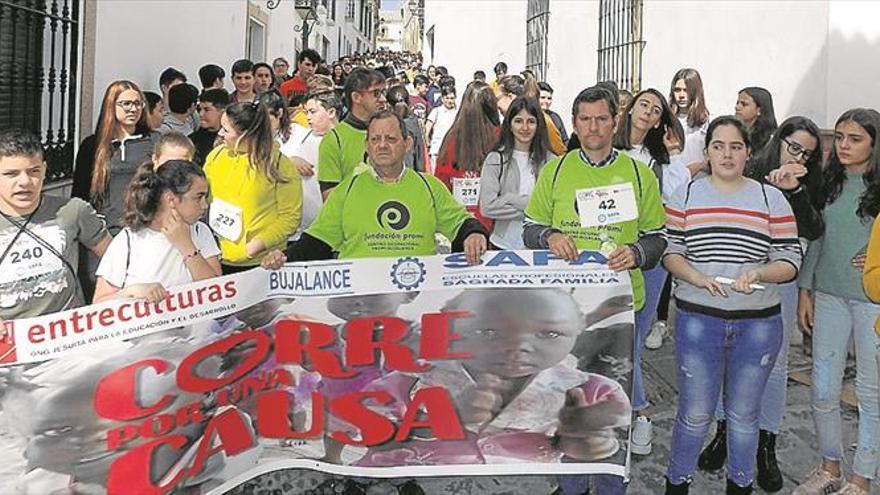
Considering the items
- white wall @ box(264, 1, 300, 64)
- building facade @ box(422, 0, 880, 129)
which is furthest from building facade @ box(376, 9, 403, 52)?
building facade @ box(422, 0, 880, 129)

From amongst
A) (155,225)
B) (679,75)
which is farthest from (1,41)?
(679,75)

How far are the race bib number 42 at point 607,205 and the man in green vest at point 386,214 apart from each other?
1.42 ft

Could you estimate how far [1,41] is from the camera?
5816mm

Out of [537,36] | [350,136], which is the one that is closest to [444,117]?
[537,36]

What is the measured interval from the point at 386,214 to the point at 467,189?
1935 mm

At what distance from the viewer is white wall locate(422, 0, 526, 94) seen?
62.6 feet

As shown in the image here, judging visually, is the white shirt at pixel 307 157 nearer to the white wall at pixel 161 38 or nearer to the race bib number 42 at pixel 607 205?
the race bib number 42 at pixel 607 205

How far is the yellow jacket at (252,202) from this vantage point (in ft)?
13.5

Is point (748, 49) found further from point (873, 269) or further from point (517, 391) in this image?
point (517, 391)

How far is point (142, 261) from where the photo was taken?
317cm

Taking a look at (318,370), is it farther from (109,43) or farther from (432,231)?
(109,43)

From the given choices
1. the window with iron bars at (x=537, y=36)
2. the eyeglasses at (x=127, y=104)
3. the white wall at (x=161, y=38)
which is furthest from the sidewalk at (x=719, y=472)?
the window with iron bars at (x=537, y=36)

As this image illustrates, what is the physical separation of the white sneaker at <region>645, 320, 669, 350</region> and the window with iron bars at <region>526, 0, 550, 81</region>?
966 cm

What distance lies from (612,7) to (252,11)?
5.56 m
